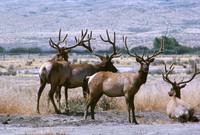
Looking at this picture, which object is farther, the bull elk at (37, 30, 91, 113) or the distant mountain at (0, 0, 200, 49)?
the distant mountain at (0, 0, 200, 49)

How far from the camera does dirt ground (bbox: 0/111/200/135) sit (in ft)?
63.6

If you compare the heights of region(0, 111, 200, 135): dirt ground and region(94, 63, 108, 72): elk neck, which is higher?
region(94, 63, 108, 72): elk neck

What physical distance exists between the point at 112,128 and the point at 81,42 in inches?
352

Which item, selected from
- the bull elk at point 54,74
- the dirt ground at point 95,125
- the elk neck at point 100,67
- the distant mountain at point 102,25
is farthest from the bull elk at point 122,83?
the distant mountain at point 102,25

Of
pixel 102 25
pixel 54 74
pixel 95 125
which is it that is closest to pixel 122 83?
pixel 95 125

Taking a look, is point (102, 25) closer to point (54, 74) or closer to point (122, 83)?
point (54, 74)

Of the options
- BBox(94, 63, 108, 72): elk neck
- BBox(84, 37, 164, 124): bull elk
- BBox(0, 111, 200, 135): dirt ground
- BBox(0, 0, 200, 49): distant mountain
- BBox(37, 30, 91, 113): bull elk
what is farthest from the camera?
BBox(0, 0, 200, 49): distant mountain

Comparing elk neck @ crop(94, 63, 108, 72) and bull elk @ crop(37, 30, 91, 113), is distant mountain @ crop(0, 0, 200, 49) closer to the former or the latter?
elk neck @ crop(94, 63, 108, 72)

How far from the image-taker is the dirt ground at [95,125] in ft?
63.6

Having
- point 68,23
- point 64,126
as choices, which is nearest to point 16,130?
point 64,126

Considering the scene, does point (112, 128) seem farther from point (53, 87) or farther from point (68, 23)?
point (68, 23)

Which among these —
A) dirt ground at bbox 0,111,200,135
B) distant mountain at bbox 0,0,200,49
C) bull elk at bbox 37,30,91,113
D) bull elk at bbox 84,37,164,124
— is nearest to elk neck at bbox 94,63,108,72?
bull elk at bbox 37,30,91,113

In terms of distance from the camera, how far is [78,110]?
90.8ft

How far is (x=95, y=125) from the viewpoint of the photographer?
866 inches
